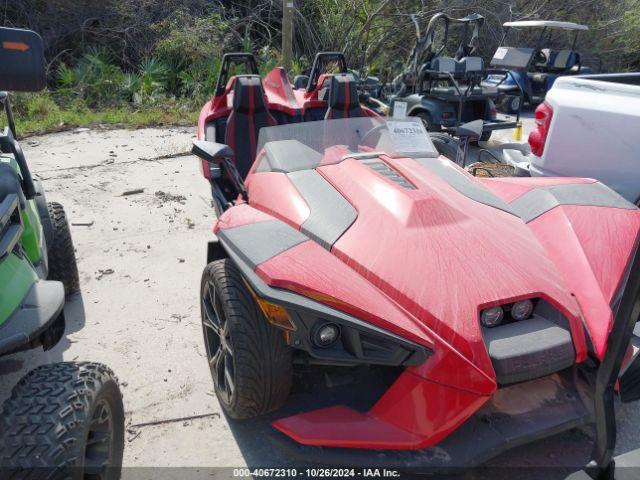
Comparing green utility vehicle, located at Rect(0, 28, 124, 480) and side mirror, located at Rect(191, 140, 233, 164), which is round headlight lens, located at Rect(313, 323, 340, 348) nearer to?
green utility vehicle, located at Rect(0, 28, 124, 480)

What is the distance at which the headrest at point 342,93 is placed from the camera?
4445 mm

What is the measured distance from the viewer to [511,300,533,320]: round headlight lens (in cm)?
216

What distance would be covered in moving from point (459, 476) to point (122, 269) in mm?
2969

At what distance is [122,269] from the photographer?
13.9ft

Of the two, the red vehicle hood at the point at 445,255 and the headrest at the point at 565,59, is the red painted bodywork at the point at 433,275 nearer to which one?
the red vehicle hood at the point at 445,255

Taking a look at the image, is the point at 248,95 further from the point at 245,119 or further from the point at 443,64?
the point at 443,64

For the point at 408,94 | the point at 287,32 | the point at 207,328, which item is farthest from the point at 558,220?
the point at 287,32

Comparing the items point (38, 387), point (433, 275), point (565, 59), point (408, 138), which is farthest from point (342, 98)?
point (565, 59)

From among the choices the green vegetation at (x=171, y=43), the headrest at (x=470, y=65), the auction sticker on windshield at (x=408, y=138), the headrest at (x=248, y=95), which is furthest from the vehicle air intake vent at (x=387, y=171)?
the green vegetation at (x=171, y=43)

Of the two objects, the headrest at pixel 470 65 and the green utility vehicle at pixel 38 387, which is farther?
the headrest at pixel 470 65

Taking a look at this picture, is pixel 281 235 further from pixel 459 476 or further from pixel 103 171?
pixel 103 171

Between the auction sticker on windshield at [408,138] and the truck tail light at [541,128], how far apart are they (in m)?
1.49

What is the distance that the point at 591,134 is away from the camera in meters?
4.14

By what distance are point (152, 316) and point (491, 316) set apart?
7.62 ft
